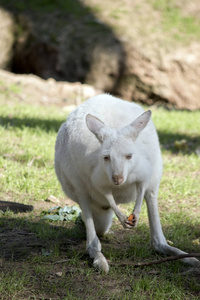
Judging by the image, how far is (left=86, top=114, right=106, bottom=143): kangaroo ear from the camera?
2.56 meters

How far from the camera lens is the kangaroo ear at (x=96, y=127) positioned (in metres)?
2.56

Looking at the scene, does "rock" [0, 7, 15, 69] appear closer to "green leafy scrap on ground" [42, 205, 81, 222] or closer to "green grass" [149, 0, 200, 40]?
"green grass" [149, 0, 200, 40]

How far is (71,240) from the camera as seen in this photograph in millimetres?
3250

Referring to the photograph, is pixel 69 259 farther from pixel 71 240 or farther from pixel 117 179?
pixel 117 179

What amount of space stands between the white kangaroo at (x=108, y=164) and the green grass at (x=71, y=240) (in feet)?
0.51

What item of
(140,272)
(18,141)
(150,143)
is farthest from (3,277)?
(18,141)

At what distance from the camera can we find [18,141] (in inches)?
209

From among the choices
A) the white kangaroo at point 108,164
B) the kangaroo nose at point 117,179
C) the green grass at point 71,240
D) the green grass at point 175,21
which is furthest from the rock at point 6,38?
the kangaroo nose at point 117,179

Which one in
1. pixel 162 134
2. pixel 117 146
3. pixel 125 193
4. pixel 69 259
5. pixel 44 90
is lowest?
pixel 44 90

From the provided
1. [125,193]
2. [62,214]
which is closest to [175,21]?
[62,214]

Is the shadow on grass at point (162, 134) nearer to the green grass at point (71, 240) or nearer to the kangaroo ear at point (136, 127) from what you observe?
the green grass at point (71, 240)

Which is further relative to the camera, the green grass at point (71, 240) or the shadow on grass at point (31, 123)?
the shadow on grass at point (31, 123)

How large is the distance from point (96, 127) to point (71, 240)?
1064mm

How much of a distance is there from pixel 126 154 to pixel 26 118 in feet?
13.3
